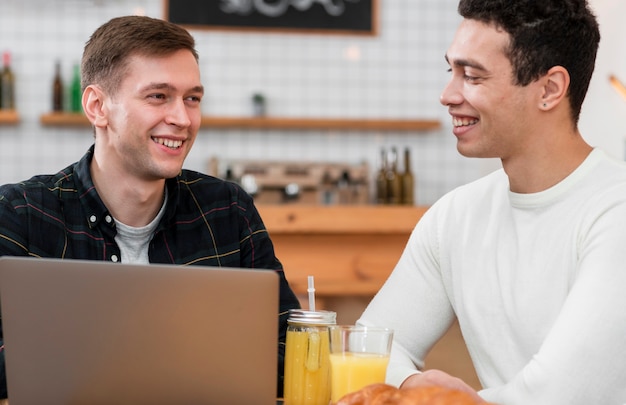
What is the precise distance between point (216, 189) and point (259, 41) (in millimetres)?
2842

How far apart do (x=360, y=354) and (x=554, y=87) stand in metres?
0.65

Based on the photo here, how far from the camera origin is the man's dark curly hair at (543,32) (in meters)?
1.45

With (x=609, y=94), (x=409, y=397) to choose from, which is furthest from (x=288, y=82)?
(x=409, y=397)

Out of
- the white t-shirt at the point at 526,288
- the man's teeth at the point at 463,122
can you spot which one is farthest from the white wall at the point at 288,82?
the man's teeth at the point at 463,122

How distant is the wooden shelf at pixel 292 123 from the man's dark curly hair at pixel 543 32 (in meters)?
3.07

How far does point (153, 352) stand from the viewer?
105 centimetres

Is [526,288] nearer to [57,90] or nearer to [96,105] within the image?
[96,105]

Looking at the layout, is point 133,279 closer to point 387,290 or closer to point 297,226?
point 387,290

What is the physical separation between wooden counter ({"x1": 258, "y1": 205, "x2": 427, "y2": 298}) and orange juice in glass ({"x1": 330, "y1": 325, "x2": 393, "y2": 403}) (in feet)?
7.73

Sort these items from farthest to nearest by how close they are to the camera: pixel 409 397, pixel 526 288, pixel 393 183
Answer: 1. pixel 393 183
2. pixel 526 288
3. pixel 409 397

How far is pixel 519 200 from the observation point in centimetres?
151

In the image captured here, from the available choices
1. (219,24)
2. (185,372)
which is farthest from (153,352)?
(219,24)

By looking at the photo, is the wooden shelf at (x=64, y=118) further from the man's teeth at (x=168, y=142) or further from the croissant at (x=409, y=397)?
the croissant at (x=409, y=397)

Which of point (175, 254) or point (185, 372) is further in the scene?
point (175, 254)
